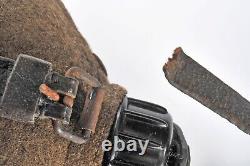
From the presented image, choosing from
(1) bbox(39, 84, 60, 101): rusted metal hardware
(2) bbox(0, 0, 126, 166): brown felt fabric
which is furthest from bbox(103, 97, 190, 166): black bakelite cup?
(1) bbox(39, 84, 60, 101): rusted metal hardware

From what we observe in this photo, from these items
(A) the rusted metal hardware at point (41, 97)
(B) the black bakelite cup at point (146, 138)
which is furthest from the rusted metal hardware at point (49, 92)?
(B) the black bakelite cup at point (146, 138)

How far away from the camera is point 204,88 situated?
1.08m

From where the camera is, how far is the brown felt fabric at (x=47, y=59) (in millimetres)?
989

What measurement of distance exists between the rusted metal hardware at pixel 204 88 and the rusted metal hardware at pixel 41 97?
0.17 meters

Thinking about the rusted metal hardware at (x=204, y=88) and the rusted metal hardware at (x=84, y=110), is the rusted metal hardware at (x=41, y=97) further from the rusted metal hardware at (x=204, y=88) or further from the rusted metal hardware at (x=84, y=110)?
the rusted metal hardware at (x=204, y=88)

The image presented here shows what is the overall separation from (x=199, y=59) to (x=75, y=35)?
0.70 metres

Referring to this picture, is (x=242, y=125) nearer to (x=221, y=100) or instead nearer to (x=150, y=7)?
(x=221, y=100)

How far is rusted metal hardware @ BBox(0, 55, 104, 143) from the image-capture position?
37.4 inches

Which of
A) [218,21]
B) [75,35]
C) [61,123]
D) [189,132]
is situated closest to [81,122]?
[61,123]

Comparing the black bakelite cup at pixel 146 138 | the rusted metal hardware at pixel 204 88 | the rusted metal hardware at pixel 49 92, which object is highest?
the rusted metal hardware at pixel 204 88

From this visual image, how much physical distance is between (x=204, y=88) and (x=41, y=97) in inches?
12.3

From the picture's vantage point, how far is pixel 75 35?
1.21 metres

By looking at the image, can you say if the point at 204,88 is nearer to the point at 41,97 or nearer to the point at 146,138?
the point at 146,138

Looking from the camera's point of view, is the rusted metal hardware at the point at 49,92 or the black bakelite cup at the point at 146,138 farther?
the black bakelite cup at the point at 146,138
